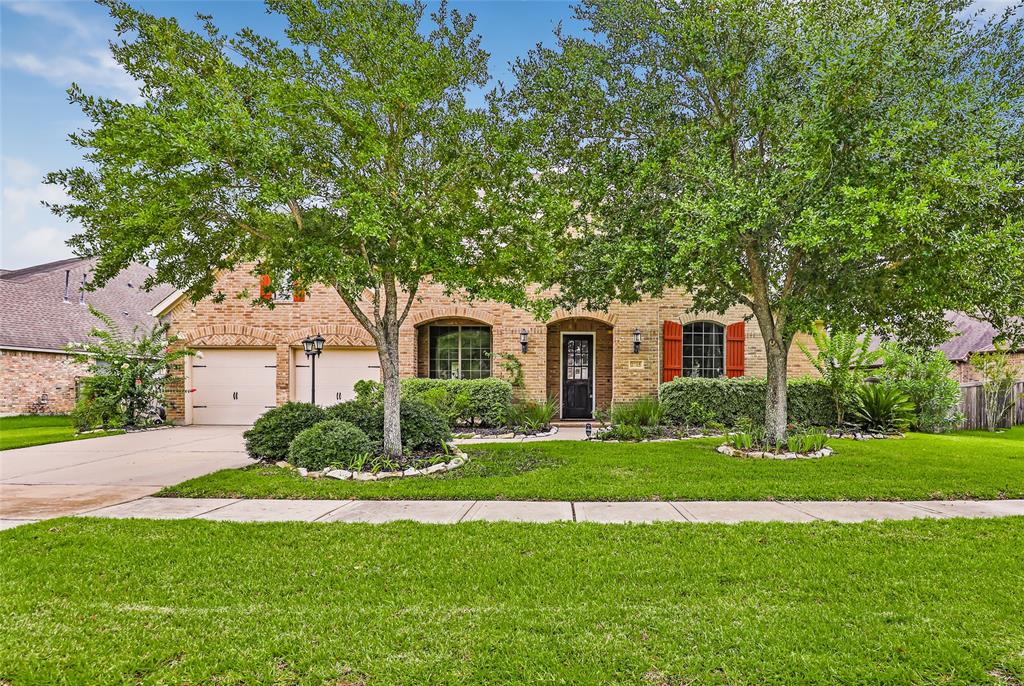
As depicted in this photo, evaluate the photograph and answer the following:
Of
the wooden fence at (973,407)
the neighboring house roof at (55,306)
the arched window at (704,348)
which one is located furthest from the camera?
the neighboring house roof at (55,306)

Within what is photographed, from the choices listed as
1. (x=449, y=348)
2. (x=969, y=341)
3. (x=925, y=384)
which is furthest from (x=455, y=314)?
(x=969, y=341)

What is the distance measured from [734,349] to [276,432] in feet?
34.9

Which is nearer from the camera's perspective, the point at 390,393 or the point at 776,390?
the point at 390,393

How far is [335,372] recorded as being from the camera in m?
14.3

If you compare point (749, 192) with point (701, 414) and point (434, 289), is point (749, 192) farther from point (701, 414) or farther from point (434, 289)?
point (434, 289)

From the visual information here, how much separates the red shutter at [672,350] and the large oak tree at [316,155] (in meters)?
7.34

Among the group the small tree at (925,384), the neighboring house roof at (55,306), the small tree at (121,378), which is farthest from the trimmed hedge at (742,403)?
the neighboring house roof at (55,306)

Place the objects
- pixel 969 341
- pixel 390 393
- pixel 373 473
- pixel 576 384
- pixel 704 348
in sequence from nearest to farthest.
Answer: pixel 373 473
pixel 390 393
pixel 704 348
pixel 576 384
pixel 969 341

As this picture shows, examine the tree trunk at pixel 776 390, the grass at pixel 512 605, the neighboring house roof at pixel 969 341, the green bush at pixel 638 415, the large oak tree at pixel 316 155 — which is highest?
the large oak tree at pixel 316 155

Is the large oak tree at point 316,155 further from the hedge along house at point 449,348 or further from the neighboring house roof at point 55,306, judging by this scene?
the neighboring house roof at point 55,306

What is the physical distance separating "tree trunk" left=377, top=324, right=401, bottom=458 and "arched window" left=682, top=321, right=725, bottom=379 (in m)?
8.62

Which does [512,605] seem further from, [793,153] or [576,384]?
[576,384]

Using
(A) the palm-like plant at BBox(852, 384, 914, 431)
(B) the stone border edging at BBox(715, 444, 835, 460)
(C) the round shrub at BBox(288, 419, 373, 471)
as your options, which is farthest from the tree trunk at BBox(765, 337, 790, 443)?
(C) the round shrub at BBox(288, 419, 373, 471)

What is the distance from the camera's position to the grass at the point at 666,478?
19.7 feet
